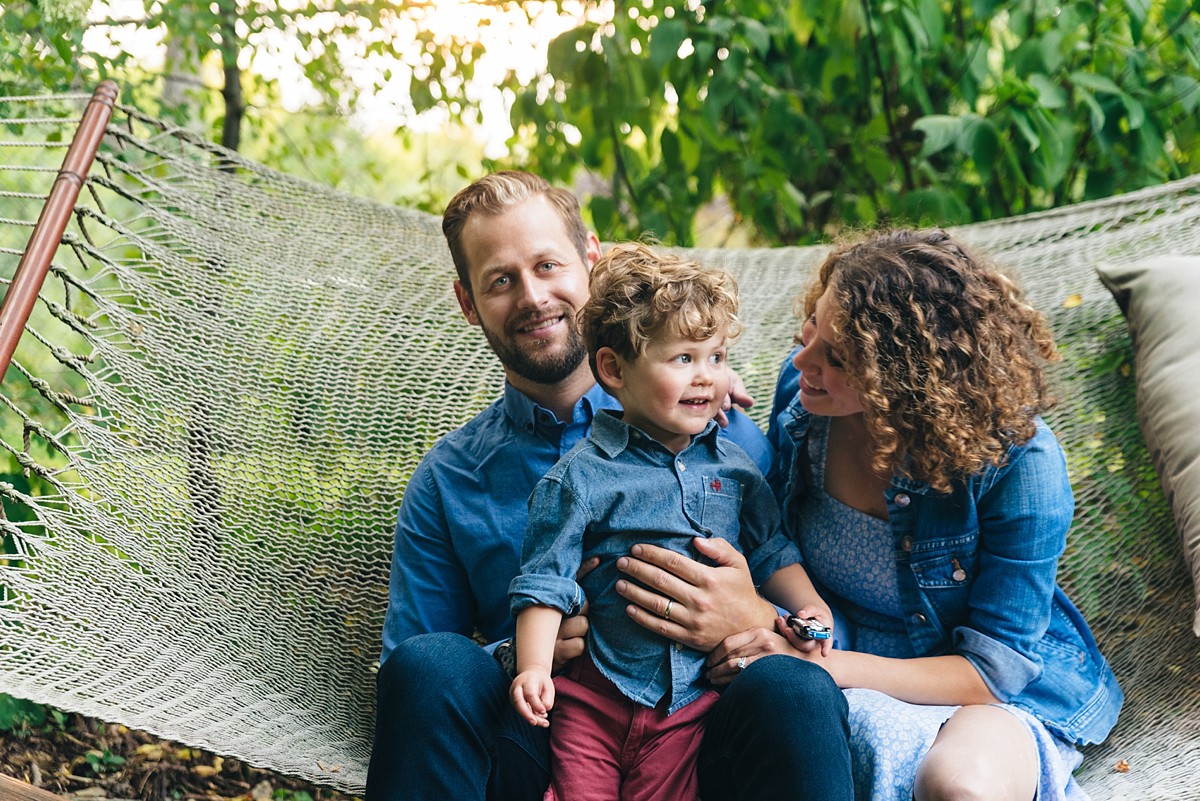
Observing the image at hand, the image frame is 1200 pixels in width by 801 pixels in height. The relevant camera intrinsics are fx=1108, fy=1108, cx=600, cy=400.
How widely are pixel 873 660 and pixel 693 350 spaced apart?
1.62 ft

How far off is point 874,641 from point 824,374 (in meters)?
0.41

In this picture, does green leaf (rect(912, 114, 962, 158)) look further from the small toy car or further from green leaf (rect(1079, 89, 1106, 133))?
the small toy car

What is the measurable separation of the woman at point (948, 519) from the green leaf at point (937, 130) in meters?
1.15

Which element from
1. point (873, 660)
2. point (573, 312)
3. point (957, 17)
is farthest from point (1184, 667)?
point (957, 17)

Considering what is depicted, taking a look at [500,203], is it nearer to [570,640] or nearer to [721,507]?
[721,507]

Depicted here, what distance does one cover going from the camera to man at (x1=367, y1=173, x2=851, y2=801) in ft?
4.41

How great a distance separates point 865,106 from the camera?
3.33 metres

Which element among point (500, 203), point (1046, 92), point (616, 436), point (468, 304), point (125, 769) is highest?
point (1046, 92)

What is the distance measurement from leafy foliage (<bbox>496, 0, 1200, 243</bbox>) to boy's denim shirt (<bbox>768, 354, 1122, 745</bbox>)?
4.40 feet

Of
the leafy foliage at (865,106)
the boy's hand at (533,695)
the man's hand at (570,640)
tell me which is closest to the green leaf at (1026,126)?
the leafy foliage at (865,106)

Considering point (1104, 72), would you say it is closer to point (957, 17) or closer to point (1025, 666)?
point (957, 17)

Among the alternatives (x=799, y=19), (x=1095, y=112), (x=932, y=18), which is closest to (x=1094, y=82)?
(x=1095, y=112)

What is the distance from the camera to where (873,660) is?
1521 mm

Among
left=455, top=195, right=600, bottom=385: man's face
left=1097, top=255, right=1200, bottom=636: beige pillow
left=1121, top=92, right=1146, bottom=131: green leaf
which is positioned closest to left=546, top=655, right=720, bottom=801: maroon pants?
left=455, top=195, right=600, bottom=385: man's face
